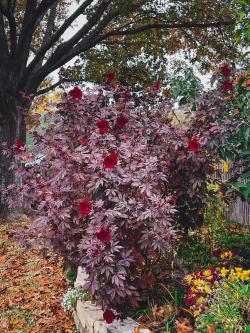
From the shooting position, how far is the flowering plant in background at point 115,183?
3.59 m

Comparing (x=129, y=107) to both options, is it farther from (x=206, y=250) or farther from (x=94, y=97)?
(x=206, y=250)

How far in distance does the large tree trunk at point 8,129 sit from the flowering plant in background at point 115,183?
6.54m

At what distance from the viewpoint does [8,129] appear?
1191 centimetres

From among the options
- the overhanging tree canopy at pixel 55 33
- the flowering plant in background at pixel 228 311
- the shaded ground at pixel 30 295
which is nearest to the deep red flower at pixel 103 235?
the flowering plant in background at pixel 228 311

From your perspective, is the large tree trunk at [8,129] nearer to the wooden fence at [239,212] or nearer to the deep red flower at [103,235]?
the wooden fence at [239,212]

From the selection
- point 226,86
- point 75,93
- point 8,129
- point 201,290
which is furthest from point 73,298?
point 8,129

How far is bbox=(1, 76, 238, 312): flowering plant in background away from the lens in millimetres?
3590

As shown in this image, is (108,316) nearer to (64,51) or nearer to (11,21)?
(11,21)

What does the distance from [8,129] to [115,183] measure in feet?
28.7

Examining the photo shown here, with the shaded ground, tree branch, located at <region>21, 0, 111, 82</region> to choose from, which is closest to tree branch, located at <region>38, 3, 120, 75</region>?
tree branch, located at <region>21, 0, 111, 82</region>

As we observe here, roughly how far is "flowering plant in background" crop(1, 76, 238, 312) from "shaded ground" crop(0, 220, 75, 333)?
1279mm

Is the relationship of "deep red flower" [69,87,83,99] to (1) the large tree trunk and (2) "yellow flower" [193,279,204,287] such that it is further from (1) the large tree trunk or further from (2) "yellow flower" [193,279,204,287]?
(1) the large tree trunk

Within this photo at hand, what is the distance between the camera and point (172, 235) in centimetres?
376

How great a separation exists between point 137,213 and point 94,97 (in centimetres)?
173
